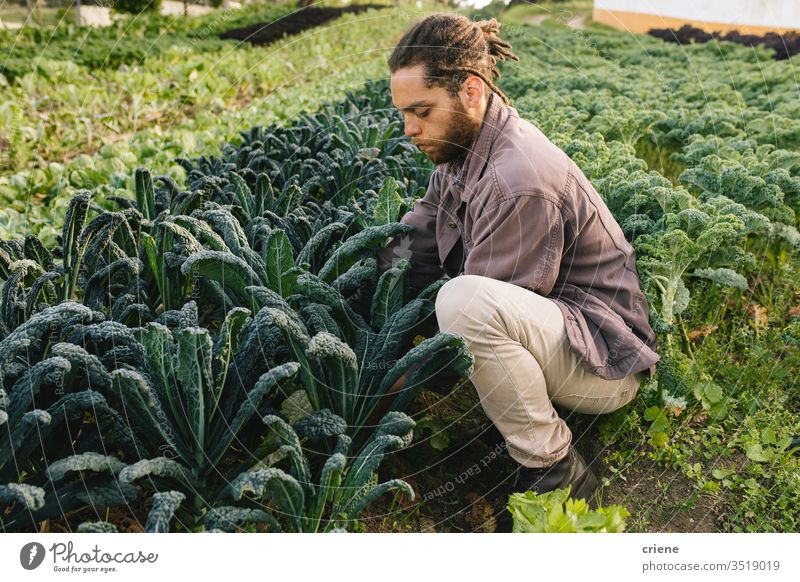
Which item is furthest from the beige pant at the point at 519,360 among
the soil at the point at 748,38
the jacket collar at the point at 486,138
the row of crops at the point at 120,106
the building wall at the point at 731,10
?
the soil at the point at 748,38

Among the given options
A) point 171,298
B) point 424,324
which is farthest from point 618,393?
point 171,298

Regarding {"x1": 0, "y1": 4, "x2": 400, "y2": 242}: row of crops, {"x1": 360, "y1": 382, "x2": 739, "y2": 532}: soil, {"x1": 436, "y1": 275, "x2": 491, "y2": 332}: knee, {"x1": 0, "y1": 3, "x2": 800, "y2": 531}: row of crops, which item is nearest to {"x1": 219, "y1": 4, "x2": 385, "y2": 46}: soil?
{"x1": 0, "y1": 4, "x2": 400, "y2": 242}: row of crops

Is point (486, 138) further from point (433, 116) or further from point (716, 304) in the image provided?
point (716, 304)

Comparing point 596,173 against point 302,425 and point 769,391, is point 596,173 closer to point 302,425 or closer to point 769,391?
point 769,391

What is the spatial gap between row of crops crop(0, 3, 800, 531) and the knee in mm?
93

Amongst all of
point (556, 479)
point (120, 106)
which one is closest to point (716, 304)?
point (556, 479)

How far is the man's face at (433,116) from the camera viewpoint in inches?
82.0

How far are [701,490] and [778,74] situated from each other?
5.56m

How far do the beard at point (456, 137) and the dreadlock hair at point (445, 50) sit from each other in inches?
2.6

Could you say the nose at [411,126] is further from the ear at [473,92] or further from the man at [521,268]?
the ear at [473,92]

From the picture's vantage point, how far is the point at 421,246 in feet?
8.15

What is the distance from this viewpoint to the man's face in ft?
6.83

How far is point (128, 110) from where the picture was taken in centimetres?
639

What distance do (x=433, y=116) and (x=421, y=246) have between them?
0.51m
